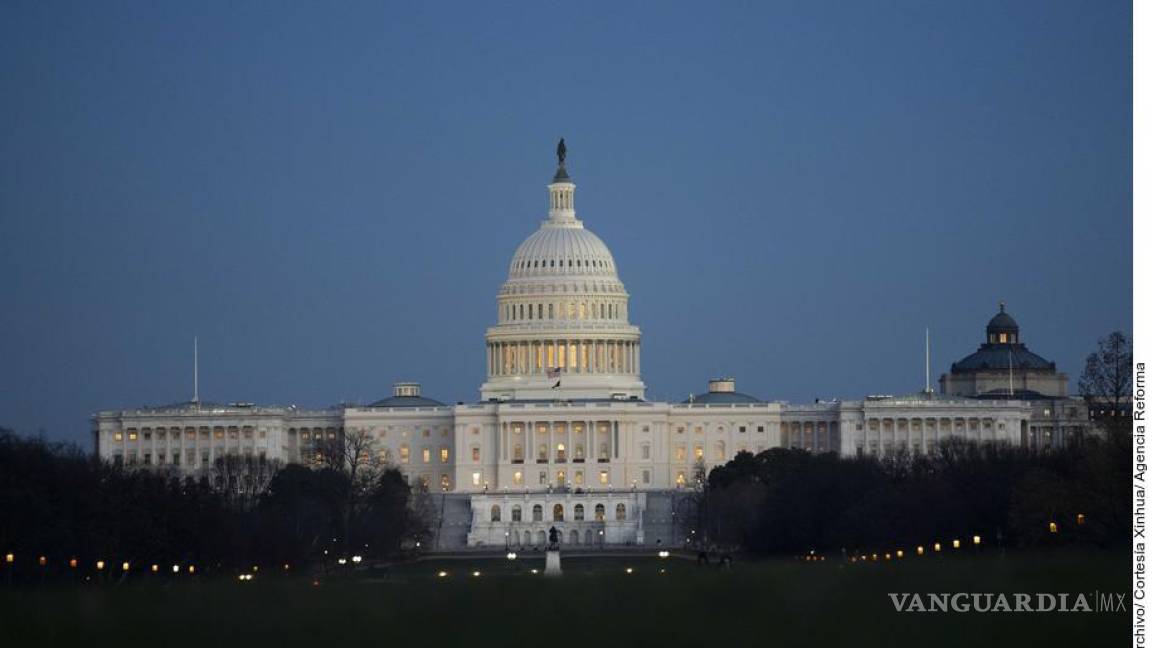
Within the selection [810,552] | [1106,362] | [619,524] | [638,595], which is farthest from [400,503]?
[638,595]

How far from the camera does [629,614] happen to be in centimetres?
5050

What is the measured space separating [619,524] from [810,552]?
6934 cm

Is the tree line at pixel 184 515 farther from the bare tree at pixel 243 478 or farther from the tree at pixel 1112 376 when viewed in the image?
the tree at pixel 1112 376

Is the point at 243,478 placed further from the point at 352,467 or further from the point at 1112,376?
the point at 1112,376

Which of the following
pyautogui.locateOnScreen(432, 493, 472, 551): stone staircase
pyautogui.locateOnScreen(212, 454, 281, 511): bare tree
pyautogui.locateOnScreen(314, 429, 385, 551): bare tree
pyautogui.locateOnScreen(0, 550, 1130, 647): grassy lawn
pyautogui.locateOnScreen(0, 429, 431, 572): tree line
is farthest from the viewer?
pyautogui.locateOnScreen(432, 493, 472, 551): stone staircase

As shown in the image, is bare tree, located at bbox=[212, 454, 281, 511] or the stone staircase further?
the stone staircase

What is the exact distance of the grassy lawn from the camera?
44.7 m

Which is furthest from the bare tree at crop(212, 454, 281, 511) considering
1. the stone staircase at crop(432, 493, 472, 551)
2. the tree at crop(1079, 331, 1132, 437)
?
the tree at crop(1079, 331, 1132, 437)

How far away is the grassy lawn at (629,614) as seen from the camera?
44.7 m

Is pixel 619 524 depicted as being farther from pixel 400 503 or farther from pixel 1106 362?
pixel 1106 362

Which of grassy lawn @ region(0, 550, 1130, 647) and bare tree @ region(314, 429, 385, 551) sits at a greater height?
bare tree @ region(314, 429, 385, 551)

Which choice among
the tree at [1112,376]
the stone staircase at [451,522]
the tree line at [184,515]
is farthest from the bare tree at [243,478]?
the tree at [1112,376]

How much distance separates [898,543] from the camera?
102062mm

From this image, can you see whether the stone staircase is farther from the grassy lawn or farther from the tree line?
the grassy lawn
